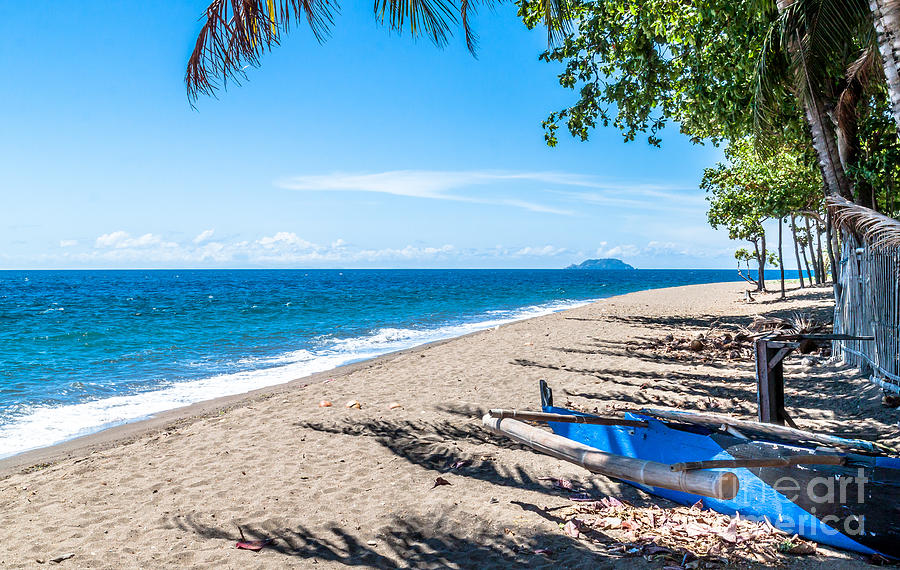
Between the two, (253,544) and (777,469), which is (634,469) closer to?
(777,469)

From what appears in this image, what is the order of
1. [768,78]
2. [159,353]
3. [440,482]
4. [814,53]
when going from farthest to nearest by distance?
[159,353], [768,78], [814,53], [440,482]

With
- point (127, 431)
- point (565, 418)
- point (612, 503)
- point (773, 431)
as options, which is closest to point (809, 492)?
point (773, 431)

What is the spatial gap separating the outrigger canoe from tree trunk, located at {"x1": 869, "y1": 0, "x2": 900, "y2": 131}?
2971 mm

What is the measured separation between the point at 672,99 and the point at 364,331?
15508mm

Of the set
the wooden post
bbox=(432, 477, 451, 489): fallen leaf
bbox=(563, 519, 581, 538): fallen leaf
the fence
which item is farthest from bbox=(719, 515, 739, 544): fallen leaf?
the fence

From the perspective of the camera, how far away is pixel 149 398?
37.6 feet

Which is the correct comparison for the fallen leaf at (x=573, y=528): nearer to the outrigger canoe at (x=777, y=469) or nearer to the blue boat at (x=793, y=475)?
the blue boat at (x=793, y=475)

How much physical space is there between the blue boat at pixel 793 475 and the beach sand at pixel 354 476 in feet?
0.65

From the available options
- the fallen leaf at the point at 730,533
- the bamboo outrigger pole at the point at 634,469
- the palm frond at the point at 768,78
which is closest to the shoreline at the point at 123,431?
the bamboo outrigger pole at the point at 634,469

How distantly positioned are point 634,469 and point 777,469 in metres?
1.81

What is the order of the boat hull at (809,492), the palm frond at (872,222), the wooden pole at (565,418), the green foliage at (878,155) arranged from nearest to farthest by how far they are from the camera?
1. the boat hull at (809,492)
2. the wooden pole at (565,418)
3. the palm frond at (872,222)
4. the green foliage at (878,155)

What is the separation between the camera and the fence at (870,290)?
6852 mm

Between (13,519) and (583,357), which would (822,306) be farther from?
(13,519)

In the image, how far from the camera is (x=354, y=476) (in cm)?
565
